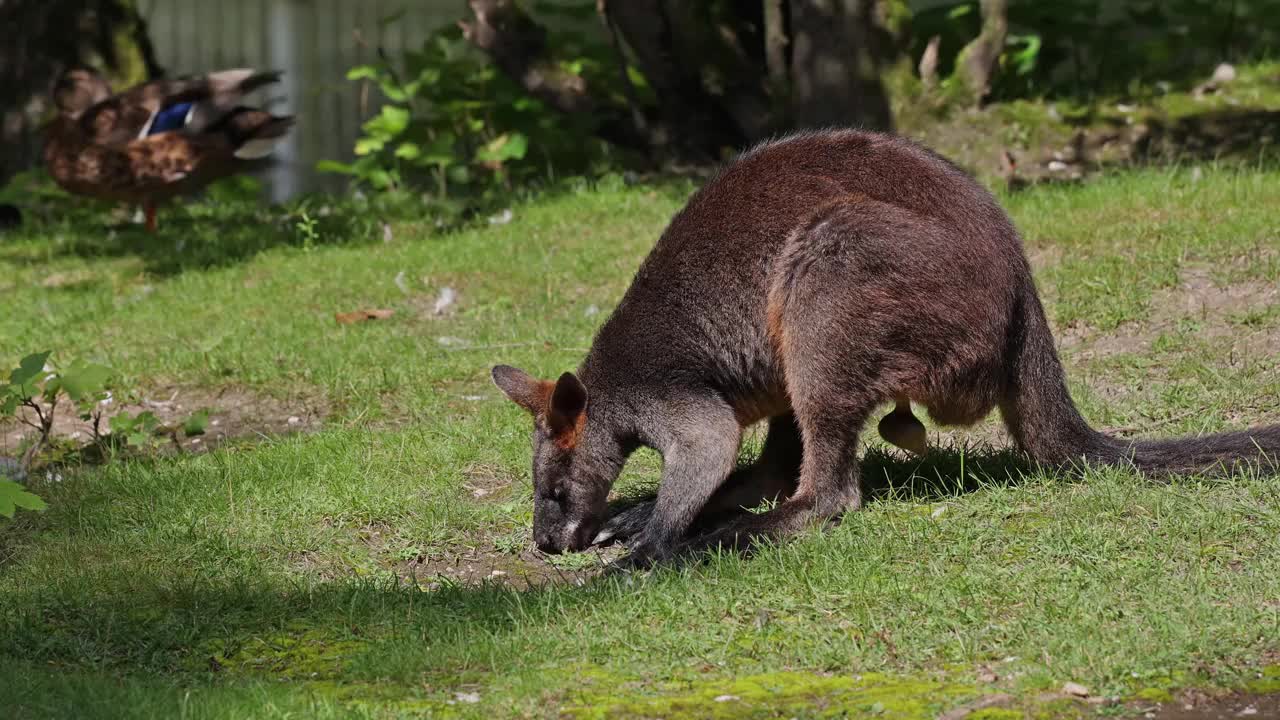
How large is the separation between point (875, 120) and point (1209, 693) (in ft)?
20.8

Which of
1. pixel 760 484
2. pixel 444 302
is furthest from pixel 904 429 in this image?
pixel 444 302

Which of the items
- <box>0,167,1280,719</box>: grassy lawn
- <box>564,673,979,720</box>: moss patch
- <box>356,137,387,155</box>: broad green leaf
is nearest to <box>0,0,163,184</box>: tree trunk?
<box>356,137,387,155</box>: broad green leaf

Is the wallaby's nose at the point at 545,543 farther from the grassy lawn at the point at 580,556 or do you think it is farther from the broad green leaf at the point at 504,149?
the broad green leaf at the point at 504,149

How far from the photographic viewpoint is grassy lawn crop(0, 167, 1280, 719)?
3605 mm

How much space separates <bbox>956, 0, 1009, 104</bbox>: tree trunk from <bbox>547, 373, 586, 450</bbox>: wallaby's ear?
5.36 metres

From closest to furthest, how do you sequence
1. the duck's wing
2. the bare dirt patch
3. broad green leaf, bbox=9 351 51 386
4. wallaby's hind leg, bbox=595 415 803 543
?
wallaby's hind leg, bbox=595 415 803 543, broad green leaf, bbox=9 351 51 386, the bare dirt patch, the duck's wing

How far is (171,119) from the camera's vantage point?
32.7 ft

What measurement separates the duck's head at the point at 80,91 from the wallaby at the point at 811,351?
6489 mm

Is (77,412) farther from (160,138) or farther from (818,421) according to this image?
(818,421)

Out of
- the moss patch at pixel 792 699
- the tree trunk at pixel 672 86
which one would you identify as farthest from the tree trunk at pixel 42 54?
the moss patch at pixel 792 699

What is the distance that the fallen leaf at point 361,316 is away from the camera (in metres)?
7.98

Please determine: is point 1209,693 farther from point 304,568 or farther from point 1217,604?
point 304,568

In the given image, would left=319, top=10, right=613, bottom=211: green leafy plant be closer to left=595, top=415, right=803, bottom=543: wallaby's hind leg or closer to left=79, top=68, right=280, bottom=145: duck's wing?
left=79, top=68, right=280, bottom=145: duck's wing

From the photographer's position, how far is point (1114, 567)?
162 inches
